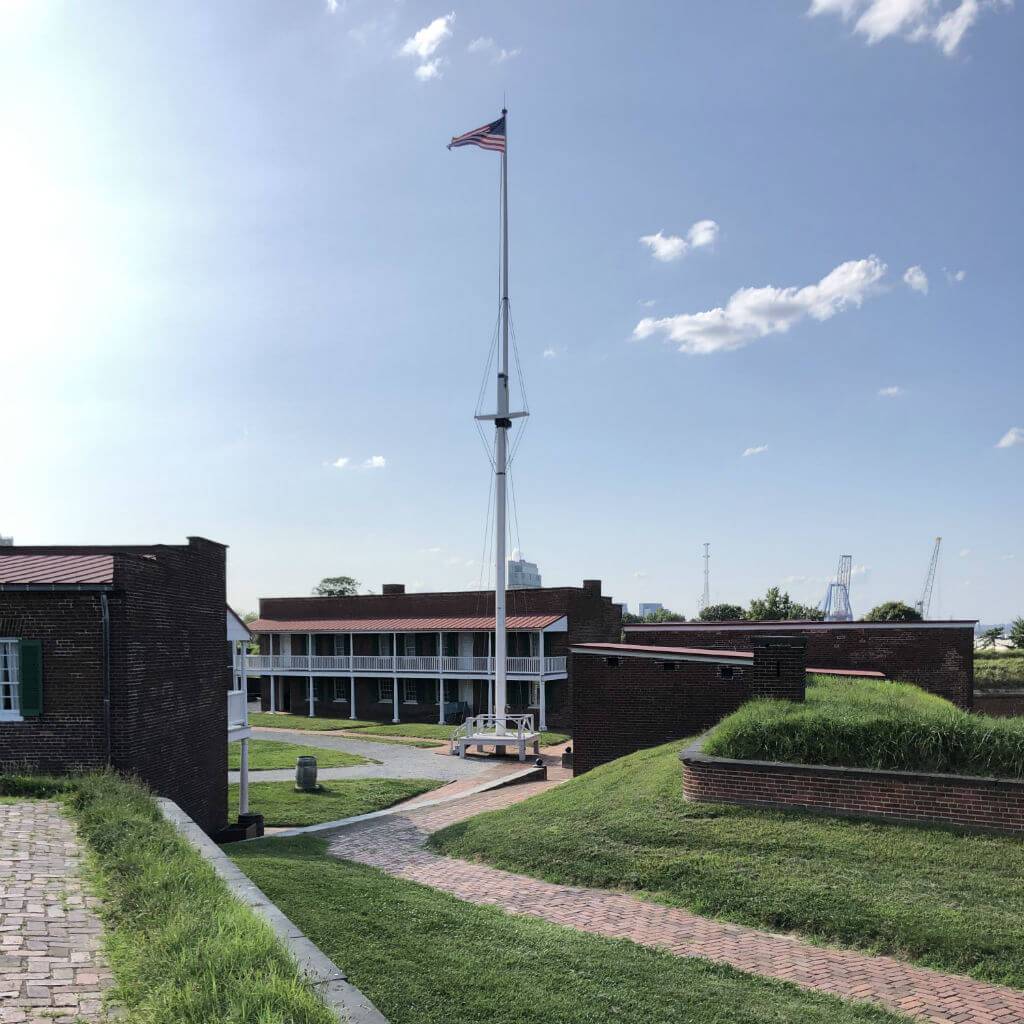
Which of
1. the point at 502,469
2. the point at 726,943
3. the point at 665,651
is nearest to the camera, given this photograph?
the point at 726,943

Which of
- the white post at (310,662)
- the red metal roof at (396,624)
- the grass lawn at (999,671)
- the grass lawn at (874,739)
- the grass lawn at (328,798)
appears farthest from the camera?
the white post at (310,662)

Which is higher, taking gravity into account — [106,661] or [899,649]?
[106,661]

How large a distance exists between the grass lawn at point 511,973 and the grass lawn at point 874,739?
14.9 feet

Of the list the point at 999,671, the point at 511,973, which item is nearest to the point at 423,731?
the point at 999,671

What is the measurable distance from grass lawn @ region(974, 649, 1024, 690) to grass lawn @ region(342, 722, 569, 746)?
20228 mm

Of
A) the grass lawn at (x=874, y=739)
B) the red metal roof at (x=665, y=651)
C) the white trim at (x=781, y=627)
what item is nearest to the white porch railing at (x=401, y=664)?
the white trim at (x=781, y=627)

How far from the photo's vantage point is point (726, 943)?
27.5ft

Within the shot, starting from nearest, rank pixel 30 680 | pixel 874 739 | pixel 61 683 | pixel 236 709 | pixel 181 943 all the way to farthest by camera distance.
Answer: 1. pixel 181 943
2. pixel 874 739
3. pixel 30 680
4. pixel 61 683
5. pixel 236 709

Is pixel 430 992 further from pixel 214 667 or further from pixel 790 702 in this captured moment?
pixel 214 667

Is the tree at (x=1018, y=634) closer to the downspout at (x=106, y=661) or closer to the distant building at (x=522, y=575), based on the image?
the distant building at (x=522, y=575)

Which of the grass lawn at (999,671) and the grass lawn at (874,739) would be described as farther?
the grass lawn at (999,671)

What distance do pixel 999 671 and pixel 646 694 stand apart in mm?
30120

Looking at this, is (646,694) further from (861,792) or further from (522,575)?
(522,575)

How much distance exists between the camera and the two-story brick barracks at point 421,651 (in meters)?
37.7
